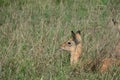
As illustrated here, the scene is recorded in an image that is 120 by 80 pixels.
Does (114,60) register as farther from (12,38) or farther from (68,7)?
(68,7)

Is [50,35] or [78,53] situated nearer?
[78,53]

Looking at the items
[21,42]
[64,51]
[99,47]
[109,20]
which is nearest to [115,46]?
[99,47]

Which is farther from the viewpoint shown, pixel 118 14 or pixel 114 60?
pixel 118 14

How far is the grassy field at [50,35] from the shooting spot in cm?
623

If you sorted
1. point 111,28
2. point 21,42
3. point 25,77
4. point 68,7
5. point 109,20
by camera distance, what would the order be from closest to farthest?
point 25,77, point 21,42, point 111,28, point 109,20, point 68,7

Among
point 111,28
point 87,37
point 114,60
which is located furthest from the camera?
point 111,28

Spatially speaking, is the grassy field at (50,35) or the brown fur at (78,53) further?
the brown fur at (78,53)

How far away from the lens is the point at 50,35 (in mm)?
7504

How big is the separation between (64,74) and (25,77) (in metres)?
0.52

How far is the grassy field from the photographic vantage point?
6227 mm

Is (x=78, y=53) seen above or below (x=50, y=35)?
below

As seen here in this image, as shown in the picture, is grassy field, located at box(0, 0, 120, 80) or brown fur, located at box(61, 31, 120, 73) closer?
grassy field, located at box(0, 0, 120, 80)

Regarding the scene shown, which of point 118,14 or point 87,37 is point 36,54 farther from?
point 118,14

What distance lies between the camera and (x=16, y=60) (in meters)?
6.39
